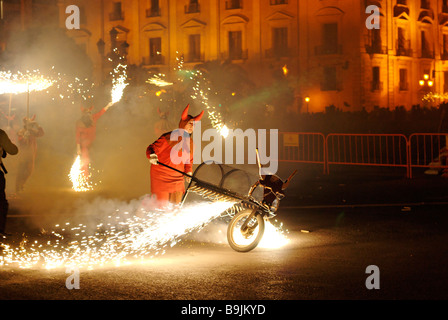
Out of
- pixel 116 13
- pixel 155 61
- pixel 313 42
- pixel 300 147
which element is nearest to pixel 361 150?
pixel 300 147

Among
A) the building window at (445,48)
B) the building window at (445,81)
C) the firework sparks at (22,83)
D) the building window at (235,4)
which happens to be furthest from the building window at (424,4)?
the firework sparks at (22,83)

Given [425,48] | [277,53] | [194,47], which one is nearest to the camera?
[277,53]

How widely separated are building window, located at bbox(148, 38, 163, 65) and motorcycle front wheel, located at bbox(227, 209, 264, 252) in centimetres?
5657

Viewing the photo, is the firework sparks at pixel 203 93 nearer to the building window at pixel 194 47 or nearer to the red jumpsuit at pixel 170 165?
the building window at pixel 194 47

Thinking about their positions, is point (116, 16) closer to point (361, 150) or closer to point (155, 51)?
point (155, 51)

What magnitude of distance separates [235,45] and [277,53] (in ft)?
14.8

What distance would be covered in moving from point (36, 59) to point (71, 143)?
98.8 feet

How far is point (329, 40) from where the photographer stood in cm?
5828

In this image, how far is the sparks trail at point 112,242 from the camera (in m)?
8.61

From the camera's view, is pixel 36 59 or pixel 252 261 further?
pixel 36 59

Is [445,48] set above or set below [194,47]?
below

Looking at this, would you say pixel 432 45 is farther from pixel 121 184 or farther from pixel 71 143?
pixel 121 184

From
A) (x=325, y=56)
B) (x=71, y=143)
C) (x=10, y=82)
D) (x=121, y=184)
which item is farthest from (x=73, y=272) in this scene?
(x=325, y=56)

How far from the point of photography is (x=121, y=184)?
1944 cm
